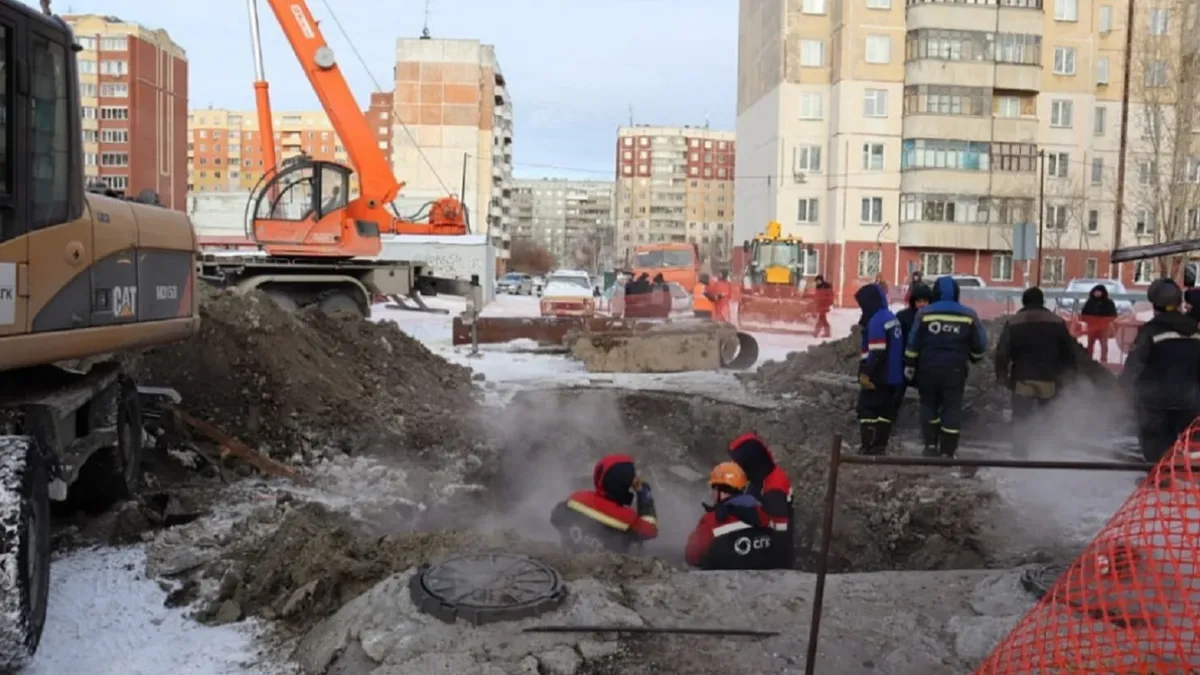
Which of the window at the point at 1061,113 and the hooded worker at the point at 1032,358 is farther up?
the window at the point at 1061,113

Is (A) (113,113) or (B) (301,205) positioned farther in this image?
(A) (113,113)

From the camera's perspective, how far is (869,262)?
152 feet

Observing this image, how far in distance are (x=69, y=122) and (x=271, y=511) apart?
110 inches

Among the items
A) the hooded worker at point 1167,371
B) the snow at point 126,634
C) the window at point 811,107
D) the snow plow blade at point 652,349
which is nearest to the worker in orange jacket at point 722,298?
the snow plow blade at point 652,349

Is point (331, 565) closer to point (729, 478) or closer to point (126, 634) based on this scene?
point (126, 634)

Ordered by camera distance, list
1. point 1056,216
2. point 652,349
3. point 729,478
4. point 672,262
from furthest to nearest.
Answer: point 1056,216
point 672,262
point 652,349
point 729,478

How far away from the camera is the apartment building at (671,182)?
128 metres

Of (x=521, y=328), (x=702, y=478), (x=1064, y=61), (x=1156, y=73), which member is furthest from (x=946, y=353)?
(x=1064, y=61)

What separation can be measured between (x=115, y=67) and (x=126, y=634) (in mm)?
76701

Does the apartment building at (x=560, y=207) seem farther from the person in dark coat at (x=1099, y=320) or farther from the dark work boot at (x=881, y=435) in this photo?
the dark work boot at (x=881, y=435)

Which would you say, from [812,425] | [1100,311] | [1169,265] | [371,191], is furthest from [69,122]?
[1169,265]

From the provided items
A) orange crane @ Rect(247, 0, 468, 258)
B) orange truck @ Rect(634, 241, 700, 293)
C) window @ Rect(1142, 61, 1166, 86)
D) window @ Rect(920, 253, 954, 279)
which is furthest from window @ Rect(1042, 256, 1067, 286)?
orange crane @ Rect(247, 0, 468, 258)

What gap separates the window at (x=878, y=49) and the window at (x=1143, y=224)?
12.8 m

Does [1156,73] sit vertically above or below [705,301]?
above
